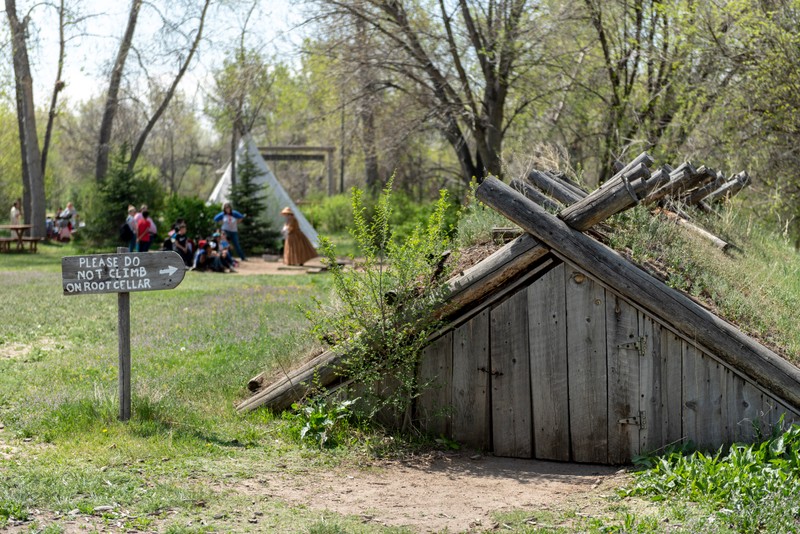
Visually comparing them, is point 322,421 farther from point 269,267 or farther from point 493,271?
point 269,267

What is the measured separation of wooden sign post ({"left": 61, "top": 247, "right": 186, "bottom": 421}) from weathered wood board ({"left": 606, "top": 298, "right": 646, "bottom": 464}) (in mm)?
3559

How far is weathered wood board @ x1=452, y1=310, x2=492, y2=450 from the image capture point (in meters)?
7.57

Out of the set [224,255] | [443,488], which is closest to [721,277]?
[443,488]

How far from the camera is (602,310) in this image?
7281 mm

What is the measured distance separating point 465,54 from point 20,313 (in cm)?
1287

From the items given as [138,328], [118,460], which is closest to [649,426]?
[118,460]

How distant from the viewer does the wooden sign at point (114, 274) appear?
292 inches

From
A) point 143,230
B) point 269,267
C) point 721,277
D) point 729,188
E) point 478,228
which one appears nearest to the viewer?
point 721,277

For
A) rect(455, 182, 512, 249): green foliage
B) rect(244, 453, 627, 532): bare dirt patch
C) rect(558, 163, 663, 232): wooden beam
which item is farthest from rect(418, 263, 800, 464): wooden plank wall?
rect(455, 182, 512, 249): green foliage

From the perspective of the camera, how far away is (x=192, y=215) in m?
27.6

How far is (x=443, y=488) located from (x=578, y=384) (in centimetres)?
158

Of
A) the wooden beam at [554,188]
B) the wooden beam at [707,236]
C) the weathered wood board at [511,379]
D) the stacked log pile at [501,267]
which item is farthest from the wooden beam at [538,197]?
the wooden beam at [707,236]

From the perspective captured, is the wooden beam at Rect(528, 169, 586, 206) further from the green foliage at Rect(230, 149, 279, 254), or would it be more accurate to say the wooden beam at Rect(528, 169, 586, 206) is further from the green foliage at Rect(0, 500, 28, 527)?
the green foliage at Rect(230, 149, 279, 254)

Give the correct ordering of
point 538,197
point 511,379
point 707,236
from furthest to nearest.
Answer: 1. point 707,236
2. point 538,197
3. point 511,379
